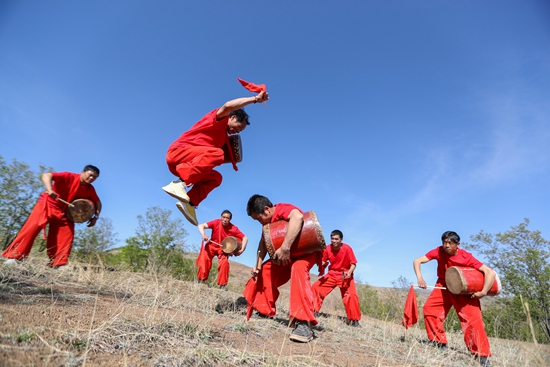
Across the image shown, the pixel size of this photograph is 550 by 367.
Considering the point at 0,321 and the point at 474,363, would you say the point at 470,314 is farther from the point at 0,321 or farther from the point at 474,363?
the point at 0,321

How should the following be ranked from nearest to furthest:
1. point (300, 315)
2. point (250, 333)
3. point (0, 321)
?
point (0, 321), point (250, 333), point (300, 315)

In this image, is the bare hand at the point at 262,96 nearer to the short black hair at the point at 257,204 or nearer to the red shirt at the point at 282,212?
the short black hair at the point at 257,204

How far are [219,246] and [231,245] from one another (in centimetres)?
44

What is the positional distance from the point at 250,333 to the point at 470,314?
3.63m

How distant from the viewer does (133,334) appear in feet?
6.88

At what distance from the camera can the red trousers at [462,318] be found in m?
4.46

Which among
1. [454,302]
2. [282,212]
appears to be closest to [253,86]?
[282,212]

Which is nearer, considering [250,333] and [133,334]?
[133,334]

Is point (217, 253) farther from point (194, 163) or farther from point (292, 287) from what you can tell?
point (194, 163)

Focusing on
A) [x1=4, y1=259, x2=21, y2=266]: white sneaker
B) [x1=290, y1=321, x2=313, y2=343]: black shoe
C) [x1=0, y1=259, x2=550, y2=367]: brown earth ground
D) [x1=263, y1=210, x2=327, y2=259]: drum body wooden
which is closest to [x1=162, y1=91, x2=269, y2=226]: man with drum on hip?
[x1=263, y1=210, x2=327, y2=259]: drum body wooden

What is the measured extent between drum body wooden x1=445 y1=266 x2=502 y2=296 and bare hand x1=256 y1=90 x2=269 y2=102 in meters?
3.91

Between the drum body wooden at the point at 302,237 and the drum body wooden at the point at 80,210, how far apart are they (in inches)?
145

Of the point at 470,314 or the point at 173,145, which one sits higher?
the point at 173,145

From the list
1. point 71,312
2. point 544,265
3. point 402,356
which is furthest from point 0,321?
point 544,265
